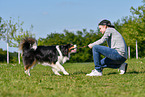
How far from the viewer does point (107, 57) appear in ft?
21.8

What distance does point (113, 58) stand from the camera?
20.7 feet

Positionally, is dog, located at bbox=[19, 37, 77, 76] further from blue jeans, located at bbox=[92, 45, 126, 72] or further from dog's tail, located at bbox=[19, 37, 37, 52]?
blue jeans, located at bbox=[92, 45, 126, 72]

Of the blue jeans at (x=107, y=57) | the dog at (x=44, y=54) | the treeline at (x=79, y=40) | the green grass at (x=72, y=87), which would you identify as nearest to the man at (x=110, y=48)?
the blue jeans at (x=107, y=57)

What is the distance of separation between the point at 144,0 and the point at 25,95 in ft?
70.0

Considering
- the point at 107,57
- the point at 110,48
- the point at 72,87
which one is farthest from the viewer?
the point at 107,57

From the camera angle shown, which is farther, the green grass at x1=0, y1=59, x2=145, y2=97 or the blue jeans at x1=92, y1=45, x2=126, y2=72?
the blue jeans at x1=92, y1=45, x2=126, y2=72

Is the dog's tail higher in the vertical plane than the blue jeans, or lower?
higher

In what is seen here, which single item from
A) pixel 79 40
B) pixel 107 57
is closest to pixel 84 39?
pixel 79 40

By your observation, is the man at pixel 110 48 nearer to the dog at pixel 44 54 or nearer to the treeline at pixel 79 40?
the dog at pixel 44 54

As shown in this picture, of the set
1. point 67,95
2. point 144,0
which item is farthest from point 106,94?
point 144,0

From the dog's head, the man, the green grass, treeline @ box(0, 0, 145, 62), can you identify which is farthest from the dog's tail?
treeline @ box(0, 0, 145, 62)

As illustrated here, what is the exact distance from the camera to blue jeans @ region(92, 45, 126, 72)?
6230mm

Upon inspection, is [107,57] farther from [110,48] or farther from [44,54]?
[44,54]

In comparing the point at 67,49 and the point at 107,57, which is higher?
the point at 67,49
